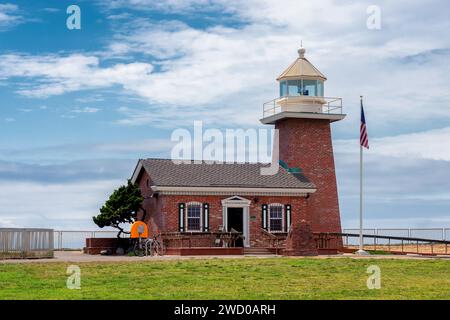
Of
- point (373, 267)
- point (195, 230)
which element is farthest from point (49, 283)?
point (195, 230)

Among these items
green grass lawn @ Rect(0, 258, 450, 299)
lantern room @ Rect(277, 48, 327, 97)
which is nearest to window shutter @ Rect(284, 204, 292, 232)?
lantern room @ Rect(277, 48, 327, 97)

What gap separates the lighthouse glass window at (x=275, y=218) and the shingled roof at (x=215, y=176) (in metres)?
1.12

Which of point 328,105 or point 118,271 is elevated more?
point 328,105

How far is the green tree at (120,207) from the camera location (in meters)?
39.8

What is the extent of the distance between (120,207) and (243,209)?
20.0 feet

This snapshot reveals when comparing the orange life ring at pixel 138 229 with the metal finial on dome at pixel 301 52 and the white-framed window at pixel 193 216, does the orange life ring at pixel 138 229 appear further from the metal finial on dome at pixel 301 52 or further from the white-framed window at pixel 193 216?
the metal finial on dome at pixel 301 52

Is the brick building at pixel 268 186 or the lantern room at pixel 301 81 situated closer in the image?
the brick building at pixel 268 186

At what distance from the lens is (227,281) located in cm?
2030

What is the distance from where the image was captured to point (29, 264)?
2834 centimetres

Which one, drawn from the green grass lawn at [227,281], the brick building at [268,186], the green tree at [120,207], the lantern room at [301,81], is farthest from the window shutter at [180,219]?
the green grass lawn at [227,281]
